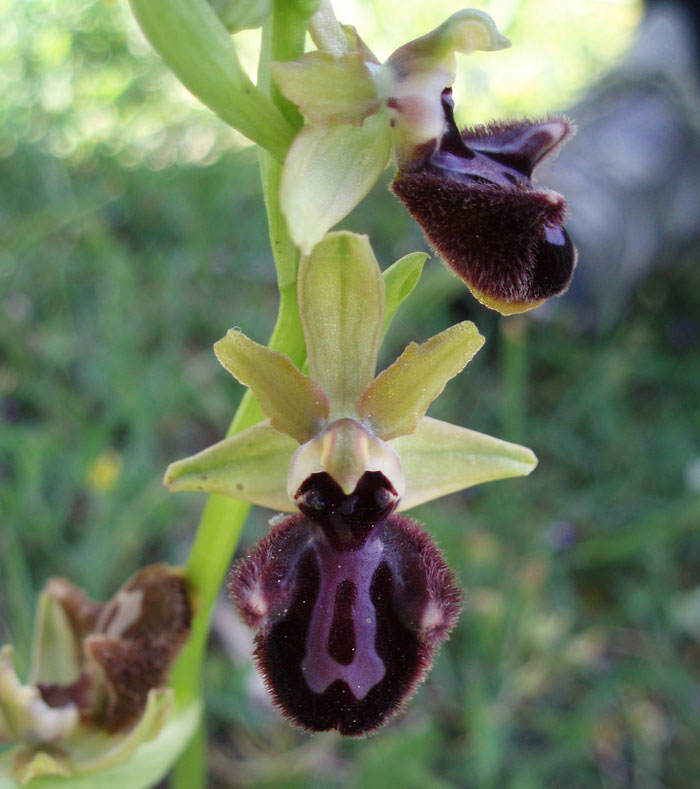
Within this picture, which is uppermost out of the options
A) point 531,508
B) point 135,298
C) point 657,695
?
point 135,298

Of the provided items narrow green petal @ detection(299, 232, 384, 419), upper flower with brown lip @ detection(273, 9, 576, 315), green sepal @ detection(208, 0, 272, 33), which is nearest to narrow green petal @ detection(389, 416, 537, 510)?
narrow green petal @ detection(299, 232, 384, 419)

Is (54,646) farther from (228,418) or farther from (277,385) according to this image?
(228,418)

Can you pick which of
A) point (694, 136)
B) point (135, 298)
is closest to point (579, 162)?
point (694, 136)

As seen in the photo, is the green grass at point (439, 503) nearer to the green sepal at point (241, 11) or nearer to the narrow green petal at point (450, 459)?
the narrow green petal at point (450, 459)

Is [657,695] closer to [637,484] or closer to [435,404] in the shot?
[637,484]

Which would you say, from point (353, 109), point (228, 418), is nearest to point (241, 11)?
point (353, 109)

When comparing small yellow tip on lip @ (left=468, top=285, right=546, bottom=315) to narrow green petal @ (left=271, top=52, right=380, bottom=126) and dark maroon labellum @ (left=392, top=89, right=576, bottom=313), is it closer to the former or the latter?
dark maroon labellum @ (left=392, top=89, right=576, bottom=313)

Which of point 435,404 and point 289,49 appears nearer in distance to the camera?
point 289,49

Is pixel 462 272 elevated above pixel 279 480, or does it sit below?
above
